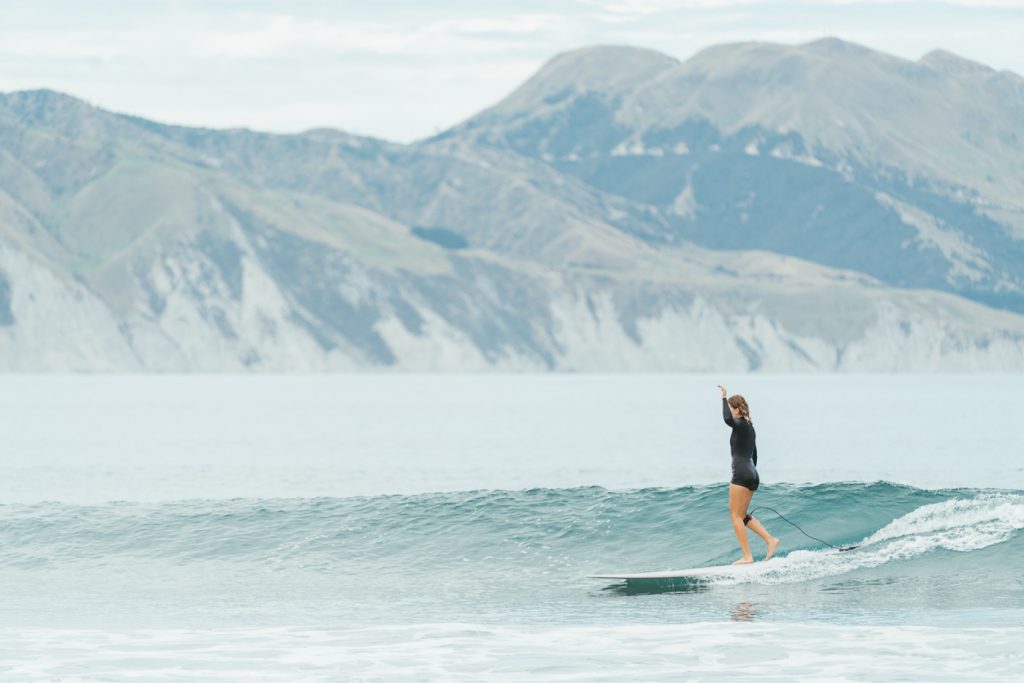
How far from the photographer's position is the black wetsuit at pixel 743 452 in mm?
26547

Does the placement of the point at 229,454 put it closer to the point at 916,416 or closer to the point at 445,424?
the point at 445,424

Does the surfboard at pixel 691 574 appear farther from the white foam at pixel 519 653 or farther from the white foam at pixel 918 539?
the white foam at pixel 519 653

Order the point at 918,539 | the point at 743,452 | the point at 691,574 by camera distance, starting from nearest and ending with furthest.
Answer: the point at 743,452
the point at 691,574
the point at 918,539

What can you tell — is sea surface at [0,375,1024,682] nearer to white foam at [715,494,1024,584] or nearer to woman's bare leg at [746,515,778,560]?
white foam at [715,494,1024,584]

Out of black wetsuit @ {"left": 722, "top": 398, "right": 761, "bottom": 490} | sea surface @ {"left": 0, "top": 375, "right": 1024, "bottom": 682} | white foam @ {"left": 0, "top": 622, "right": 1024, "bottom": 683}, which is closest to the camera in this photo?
white foam @ {"left": 0, "top": 622, "right": 1024, "bottom": 683}

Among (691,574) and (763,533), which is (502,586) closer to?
(691,574)

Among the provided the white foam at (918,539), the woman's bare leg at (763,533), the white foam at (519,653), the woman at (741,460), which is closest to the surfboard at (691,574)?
the white foam at (918,539)

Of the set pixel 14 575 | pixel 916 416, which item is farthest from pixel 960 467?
pixel 916 416

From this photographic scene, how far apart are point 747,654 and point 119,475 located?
53.2m

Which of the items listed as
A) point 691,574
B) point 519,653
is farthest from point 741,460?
point 519,653

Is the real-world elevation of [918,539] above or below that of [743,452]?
below

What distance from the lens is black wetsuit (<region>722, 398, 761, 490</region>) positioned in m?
26.5

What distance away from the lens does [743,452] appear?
87.8ft

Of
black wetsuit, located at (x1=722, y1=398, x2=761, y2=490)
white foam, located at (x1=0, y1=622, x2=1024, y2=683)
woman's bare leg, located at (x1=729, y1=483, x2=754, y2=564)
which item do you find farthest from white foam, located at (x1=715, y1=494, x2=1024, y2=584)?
white foam, located at (x1=0, y1=622, x2=1024, y2=683)
